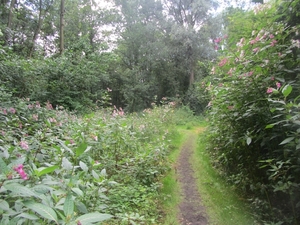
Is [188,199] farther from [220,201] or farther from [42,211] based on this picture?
[42,211]

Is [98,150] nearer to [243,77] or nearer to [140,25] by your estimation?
[243,77]

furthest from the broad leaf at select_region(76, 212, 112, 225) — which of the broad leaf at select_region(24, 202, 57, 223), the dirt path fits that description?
the dirt path

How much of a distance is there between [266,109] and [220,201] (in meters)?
1.42

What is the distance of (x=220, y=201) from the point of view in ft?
9.56

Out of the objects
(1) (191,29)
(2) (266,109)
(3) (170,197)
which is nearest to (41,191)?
(3) (170,197)

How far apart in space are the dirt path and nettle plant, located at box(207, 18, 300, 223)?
677 mm

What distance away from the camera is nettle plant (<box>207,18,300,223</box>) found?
222 cm

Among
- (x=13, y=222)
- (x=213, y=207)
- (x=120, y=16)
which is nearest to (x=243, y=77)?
(x=213, y=207)

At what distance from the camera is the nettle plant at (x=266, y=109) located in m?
2.22

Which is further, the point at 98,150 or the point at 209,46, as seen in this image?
the point at 209,46

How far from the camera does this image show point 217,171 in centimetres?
389

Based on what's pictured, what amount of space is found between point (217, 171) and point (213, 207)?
1.21 meters

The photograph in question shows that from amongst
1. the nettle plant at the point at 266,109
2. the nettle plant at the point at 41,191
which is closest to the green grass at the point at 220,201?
the nettle plant at the point at 266,109

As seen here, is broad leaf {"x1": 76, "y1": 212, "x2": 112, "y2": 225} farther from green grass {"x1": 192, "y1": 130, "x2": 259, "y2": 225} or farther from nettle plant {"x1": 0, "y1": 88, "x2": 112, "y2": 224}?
green grass {"x1": 192, "y1": 130, "x2": 259, "y2": 225}
